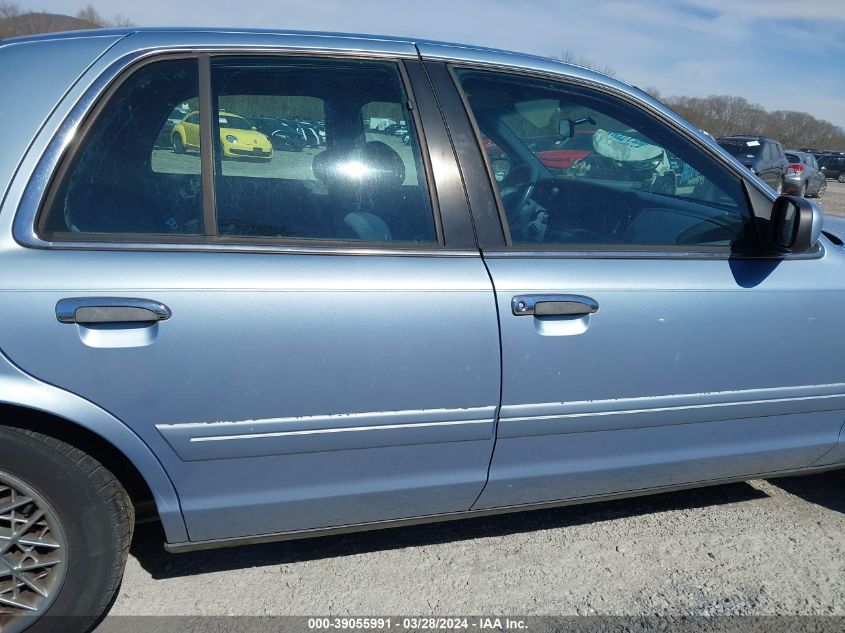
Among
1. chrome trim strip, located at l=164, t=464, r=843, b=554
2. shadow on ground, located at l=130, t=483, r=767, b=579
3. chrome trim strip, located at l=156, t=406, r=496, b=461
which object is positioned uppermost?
chrome trim strip, located at l=156, t=406, r=496, b=461

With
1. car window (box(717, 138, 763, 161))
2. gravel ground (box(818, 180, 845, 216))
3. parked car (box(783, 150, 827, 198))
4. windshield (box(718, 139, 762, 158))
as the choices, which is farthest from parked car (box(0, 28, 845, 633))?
parked car (box(783, 150, 827, 198))

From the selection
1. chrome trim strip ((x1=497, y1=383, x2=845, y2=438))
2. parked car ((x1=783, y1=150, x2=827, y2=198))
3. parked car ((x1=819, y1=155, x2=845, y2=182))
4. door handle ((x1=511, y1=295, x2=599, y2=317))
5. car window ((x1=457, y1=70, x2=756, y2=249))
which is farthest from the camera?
parked car ((x1=819, y1=155, x2=845, y2=182))

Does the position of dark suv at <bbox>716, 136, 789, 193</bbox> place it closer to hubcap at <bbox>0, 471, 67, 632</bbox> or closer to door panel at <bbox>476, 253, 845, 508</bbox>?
door panel at <bbox>476, 253, 845, 508</bbox>

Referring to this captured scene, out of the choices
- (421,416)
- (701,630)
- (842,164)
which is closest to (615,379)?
(421,416)

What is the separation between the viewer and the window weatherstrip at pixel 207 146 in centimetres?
192

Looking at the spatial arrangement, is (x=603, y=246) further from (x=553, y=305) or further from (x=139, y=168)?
(x=139, y=168)

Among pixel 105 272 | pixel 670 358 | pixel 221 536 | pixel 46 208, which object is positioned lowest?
pixel 221 536

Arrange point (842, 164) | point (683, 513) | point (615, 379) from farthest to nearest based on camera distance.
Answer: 1. point (842, 164)
2. point (683, 513)
3. point (615, 379)

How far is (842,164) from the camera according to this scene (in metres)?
34.2

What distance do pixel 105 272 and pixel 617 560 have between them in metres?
2.02

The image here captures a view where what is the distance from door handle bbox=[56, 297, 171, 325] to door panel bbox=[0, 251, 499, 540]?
0.02 metres

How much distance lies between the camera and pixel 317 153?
6.86 ft

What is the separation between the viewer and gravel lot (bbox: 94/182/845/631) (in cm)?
227

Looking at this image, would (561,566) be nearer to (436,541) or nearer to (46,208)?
(436,541)
